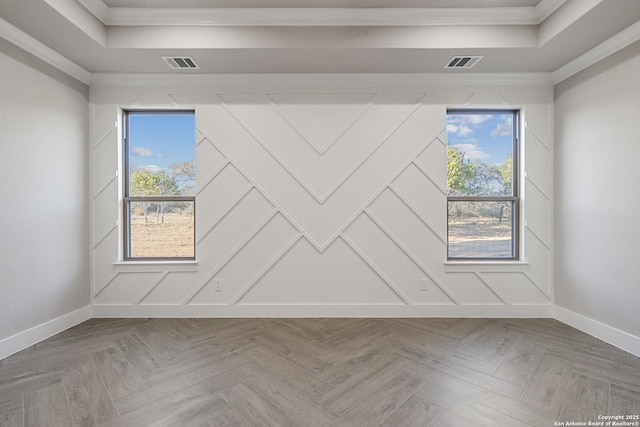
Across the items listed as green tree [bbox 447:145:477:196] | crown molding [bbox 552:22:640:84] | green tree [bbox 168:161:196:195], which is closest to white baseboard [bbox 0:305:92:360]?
green tree [bbox 168:161:196:195]

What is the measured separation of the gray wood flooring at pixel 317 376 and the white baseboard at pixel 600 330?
109 millimetres

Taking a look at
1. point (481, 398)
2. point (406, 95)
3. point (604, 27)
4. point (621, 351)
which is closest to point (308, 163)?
point (406, 95)

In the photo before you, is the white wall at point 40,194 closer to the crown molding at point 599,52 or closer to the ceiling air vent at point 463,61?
the ceiling air vent at point 463,61

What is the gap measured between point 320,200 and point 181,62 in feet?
6.48

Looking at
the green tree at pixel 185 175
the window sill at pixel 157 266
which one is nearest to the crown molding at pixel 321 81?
the green tree at pixel 185 175

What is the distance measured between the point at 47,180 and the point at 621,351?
5.32 m

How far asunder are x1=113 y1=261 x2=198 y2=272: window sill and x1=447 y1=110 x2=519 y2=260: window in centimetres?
294

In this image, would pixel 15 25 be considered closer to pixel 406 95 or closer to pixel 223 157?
pixel 223 157

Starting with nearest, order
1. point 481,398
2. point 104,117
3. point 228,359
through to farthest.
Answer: point 481,398 → point 228,359 → point 104,117

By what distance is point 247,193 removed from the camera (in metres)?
3.17

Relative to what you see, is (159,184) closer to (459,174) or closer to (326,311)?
(326,311)

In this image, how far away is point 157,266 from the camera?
3160 millimetres

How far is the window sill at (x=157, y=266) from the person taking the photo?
3150 millimetres

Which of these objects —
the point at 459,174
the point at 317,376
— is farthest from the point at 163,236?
the point at 459,174
